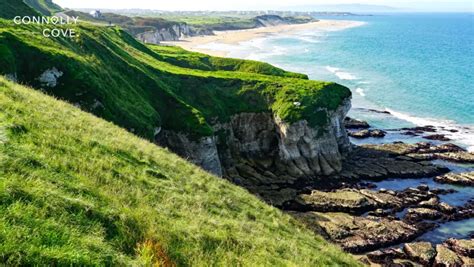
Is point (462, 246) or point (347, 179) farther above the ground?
point (462, 246)

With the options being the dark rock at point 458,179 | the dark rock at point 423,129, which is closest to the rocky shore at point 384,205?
the dark rock at point 458,179

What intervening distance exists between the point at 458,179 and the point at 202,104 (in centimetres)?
3747

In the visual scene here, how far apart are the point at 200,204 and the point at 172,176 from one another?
4.11 meters

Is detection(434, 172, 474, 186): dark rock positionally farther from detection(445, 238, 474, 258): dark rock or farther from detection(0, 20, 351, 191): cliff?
detection(445, 238, 474, 258): dark rock

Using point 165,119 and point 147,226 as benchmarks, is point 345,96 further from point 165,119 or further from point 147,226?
point 147,226

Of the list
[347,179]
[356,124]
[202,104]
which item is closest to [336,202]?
[347,179]

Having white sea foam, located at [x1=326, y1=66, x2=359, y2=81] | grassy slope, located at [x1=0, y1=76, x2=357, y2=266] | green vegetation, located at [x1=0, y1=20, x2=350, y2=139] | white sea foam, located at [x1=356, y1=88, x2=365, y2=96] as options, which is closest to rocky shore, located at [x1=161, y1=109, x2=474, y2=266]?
green vegetation, located at [x1=0, y1=20, x2=350, y2=139]

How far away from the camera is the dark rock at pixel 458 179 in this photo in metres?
60.0

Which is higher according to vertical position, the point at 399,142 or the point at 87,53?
the point at 87,53

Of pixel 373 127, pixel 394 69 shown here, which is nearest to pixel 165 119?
pixel 373 127

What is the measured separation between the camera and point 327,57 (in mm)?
172000

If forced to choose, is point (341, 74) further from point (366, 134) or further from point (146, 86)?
point (146, 86)

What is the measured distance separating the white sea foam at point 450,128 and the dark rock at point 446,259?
128ft

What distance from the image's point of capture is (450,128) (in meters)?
85.8
